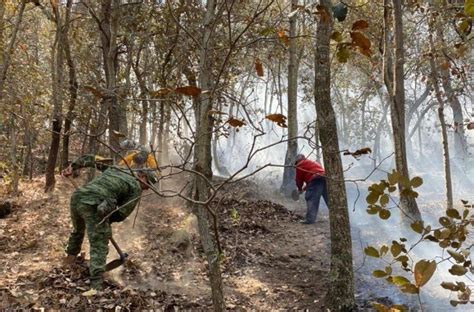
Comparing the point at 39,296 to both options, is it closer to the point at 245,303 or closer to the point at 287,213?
the point at 245,303

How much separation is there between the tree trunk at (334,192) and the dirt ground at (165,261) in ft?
1.16

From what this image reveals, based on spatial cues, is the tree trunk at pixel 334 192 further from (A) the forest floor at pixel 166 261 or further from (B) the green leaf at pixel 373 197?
(B) the green leaf at pixel 373 197

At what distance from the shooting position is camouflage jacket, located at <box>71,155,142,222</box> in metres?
5.12

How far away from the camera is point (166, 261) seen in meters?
6.62

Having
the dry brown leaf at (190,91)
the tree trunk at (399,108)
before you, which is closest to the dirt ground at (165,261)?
the dry brown leaf at (190,91)

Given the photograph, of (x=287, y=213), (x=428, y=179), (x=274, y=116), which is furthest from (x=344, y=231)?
(x=428, y=179)

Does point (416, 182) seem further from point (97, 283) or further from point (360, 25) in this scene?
point (97, 283)

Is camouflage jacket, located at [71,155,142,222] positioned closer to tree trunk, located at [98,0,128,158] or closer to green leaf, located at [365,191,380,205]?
tree trunk, located at [98,0,128,158]

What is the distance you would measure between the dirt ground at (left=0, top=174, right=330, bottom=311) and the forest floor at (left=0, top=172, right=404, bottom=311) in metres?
0.01

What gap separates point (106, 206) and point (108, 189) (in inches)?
12.2

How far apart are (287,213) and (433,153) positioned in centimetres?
3335

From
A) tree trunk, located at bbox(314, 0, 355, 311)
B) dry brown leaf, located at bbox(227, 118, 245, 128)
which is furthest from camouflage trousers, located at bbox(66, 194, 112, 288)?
dry brown leaf, located at bbox(227, 118, 245, 128)

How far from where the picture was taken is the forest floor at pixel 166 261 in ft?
15.5

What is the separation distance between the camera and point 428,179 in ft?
80.5
